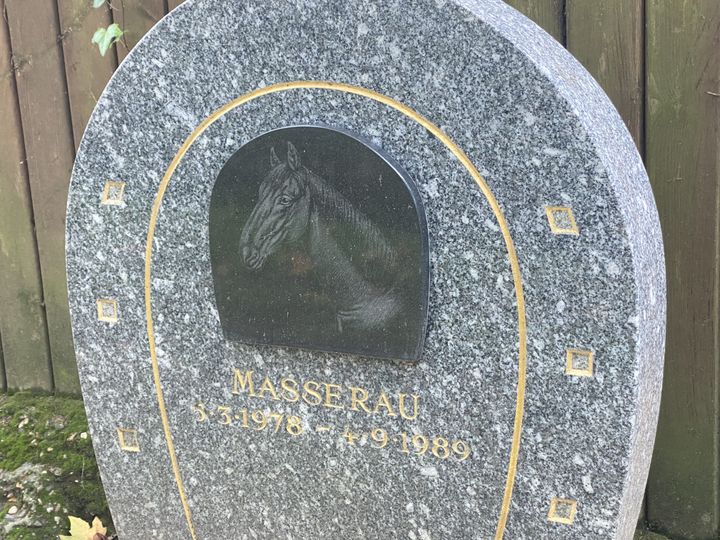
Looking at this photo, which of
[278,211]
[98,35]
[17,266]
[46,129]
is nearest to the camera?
[278,211]

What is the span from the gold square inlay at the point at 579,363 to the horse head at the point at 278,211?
2.21ft

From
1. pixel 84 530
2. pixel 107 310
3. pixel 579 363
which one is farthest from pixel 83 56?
pixel 579 363

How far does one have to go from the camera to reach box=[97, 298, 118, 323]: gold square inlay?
7.57ft

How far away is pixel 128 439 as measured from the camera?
2.38 metres

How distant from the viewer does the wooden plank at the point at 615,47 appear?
2.31m

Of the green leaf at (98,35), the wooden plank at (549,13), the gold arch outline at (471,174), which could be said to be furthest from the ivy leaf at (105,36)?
the wooden plank at (549,13)

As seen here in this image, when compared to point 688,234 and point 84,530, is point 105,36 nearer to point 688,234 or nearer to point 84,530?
point 84,530

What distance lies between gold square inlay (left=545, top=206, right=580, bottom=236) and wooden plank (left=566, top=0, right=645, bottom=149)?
712mm

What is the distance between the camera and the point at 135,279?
2.27 meters

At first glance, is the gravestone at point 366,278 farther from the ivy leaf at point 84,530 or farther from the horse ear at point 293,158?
the ivy leaf at point 84,530

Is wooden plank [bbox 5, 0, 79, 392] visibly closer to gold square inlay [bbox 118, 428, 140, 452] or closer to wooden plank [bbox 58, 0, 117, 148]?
wooden plank [bbox 58, 0, 117, 148]

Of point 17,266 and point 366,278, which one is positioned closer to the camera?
point 366,278

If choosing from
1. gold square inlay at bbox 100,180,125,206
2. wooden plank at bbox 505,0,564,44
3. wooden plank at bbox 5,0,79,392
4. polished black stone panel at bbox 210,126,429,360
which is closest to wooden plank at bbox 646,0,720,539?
wooden plank at bbox 505,0,564,44

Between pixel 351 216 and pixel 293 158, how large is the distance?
0.65 feet
